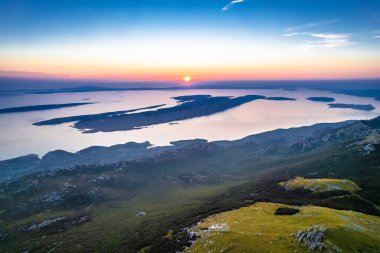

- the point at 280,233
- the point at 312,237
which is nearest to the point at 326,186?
the point at 280,233

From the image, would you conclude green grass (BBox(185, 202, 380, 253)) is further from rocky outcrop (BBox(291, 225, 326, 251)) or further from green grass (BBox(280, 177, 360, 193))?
green grass (BBox(280, 177, 360, 193))

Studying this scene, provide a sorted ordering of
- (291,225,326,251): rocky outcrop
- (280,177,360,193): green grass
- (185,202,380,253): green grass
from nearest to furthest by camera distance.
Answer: (291,225,326,251): rocky outcrop, (185,202,380,253): green grass, (280,177,360,193): green grass

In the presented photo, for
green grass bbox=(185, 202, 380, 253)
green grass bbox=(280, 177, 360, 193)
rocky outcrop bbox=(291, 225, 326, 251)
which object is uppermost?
rocky outcrop bbox=(291, 225, 326, 251)

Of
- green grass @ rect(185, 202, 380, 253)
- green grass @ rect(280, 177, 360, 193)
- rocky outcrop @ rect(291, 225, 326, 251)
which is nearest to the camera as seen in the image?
rocky outcrop @ rect(291, 225, 326, 251)

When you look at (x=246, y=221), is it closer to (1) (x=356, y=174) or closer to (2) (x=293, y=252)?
(2) (x=293, y=252)

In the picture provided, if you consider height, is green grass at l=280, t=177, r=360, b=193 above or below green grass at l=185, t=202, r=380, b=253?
below

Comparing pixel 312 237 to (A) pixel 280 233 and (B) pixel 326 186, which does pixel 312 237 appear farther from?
(B) pixel 326 186

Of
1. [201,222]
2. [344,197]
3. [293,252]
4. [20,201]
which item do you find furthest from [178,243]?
[20,201]

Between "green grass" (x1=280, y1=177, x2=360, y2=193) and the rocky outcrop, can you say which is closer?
the rocky outcrop

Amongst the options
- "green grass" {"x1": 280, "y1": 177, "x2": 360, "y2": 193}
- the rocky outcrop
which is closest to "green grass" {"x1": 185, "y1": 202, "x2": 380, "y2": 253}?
the rocky outcrop
